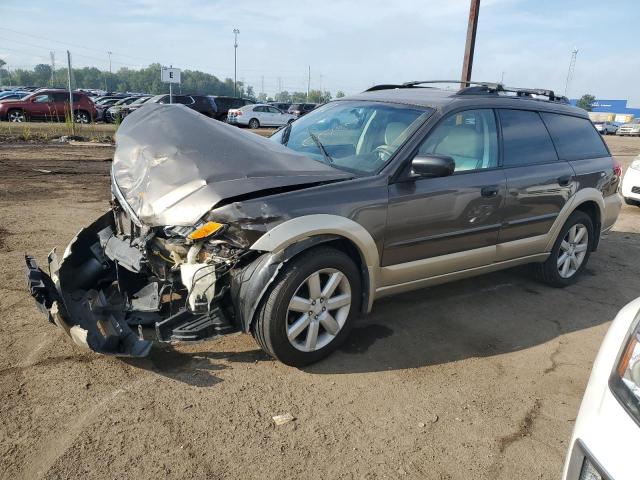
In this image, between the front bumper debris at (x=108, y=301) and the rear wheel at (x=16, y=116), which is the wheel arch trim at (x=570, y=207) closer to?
the front bumper debris at (x=108, y=301)

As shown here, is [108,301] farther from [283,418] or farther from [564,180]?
[564,180]

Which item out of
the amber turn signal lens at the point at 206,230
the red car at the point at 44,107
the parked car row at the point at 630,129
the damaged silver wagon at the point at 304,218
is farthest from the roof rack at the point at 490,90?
the parked car row at the point at 630,129

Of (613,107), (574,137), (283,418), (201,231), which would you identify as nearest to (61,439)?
(283,418)

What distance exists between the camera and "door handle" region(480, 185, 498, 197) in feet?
12.9

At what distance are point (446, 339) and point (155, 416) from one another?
2.16 metres

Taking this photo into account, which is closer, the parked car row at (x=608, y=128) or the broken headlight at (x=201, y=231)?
the broken headlight at (x=201, y=231)

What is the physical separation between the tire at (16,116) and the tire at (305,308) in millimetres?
24275

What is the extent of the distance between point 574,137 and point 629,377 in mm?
3720

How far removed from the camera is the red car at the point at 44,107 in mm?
22875

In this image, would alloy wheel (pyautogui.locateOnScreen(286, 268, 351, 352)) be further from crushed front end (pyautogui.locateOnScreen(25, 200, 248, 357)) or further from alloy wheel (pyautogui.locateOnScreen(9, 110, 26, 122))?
alloy wheel (pyautogui.locateOnScreen(9, 110, 26, 122))

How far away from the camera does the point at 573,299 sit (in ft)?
15.9

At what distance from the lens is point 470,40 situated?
10.5 meters

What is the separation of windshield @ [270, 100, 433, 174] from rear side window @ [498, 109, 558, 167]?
0.90 m

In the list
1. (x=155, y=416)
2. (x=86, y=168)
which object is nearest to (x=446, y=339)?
(x=155, y=416)
